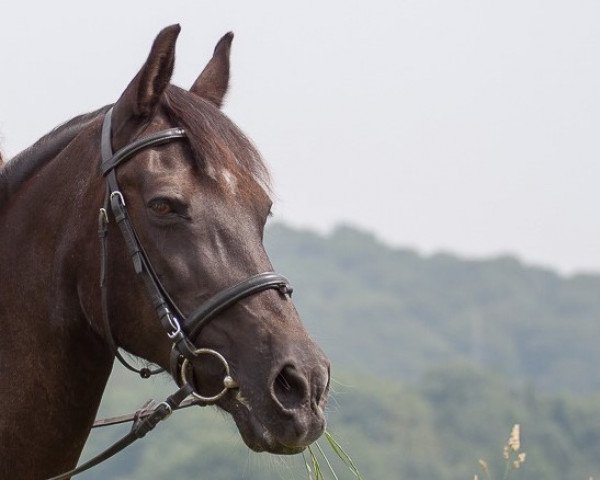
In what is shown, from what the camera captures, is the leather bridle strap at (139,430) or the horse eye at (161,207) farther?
the leather bridle strap at (139,430)

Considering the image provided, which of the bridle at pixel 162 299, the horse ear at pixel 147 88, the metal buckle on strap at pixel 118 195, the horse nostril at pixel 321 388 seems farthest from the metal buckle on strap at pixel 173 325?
the horse ear at pixel 147 88

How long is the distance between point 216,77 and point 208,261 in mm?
1419

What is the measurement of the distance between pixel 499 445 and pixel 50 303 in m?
94.3

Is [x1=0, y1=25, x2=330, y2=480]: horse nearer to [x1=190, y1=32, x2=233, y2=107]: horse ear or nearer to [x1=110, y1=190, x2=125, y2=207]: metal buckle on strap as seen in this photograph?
[x1=110, y1=190, x2=125, y2=207]: metal buckle on strap

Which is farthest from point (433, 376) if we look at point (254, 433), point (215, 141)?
point (254, 433)

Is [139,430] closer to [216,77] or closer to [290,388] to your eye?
[290,388]

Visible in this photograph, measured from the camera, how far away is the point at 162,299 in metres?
5.64

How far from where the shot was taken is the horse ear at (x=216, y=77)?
6.64 meters

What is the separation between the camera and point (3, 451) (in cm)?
586

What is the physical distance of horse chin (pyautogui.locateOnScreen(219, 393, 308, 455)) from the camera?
5344 mm

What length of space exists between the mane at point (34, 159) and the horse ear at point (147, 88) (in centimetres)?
31

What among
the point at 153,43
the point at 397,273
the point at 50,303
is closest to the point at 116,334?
the point at 50,303

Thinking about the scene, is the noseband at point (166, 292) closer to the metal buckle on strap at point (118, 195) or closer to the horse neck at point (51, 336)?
the metal buckle on strap at point (118, 195)

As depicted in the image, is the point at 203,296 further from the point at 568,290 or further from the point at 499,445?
the point at 568,290
